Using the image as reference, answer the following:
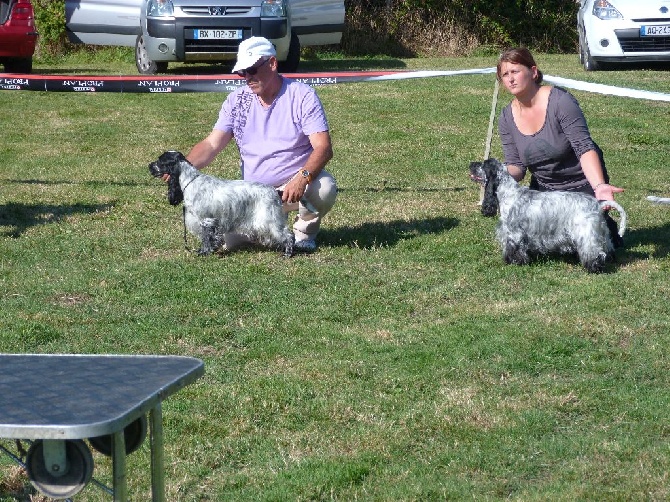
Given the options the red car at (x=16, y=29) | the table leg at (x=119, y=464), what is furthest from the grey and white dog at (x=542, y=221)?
the red car at (x=16, y=29)

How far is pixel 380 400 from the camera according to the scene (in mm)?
4754

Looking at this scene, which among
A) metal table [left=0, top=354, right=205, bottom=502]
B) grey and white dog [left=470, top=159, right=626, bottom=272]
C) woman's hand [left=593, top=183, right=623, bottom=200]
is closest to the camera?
metal table [left=0, top=354, right=205, bottom=502]

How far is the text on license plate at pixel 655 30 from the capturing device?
49.2ft

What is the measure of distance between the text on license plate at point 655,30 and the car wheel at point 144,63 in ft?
21.7

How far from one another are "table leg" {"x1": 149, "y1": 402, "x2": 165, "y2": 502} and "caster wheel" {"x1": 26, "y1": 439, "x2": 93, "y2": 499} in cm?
20

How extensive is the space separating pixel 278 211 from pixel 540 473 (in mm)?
3545

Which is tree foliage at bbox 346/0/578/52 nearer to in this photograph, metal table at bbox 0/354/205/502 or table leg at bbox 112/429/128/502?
metal table at bbox 0/354/205/502

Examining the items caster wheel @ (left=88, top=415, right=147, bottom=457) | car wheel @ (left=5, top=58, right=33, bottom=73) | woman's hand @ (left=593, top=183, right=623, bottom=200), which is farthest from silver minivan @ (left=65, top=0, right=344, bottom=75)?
caster wheel @ (left=88, top=415, right=147, bottom=457)

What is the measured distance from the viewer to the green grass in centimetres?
408

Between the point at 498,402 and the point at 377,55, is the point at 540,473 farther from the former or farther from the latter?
the point at 377,55

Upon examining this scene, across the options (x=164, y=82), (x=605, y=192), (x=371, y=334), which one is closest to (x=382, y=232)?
(x=605, y=192)

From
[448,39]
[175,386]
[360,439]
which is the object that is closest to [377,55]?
[448,39]

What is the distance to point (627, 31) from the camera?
49.6 ft

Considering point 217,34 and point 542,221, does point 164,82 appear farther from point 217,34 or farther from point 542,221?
point 542,221
